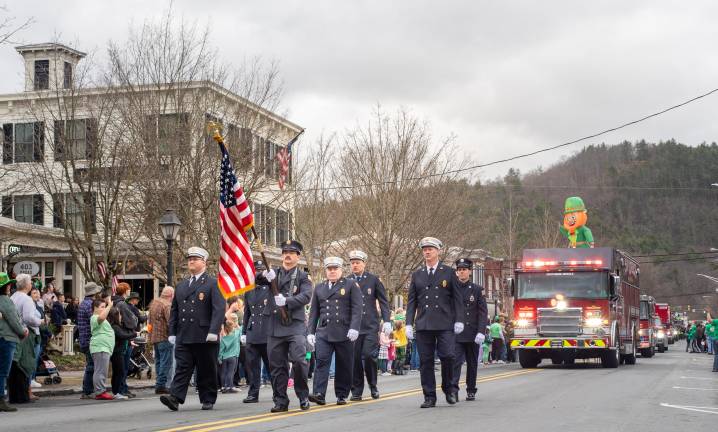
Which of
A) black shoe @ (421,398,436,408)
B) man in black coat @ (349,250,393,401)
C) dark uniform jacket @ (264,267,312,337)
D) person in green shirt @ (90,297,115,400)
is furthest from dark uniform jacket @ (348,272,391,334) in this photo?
person in green shirt @ (90,297,115,400)

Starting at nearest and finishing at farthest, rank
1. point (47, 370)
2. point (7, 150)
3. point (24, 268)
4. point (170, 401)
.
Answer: point (170, 401) → point (47, 370) → point (24, 268) → point (7, 150)

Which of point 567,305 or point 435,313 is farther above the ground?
point 435,313

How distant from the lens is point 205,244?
29.4 metres

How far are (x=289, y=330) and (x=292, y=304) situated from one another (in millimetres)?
348

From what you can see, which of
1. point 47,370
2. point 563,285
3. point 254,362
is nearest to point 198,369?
point 254,362

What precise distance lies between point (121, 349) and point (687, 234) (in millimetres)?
107755

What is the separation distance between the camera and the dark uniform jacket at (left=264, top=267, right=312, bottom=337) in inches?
509

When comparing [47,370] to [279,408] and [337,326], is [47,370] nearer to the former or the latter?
[337,326]

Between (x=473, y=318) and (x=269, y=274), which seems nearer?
(x=269, y=274)

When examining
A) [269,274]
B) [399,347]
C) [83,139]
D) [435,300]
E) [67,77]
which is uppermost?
[67,77]

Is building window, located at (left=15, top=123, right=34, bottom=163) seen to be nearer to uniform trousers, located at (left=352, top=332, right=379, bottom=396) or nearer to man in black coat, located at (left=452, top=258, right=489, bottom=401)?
man in black coat, located at (left=452, top=258, right=489, bottom=401)

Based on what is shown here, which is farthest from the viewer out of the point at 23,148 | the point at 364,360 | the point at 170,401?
the point at 23,148

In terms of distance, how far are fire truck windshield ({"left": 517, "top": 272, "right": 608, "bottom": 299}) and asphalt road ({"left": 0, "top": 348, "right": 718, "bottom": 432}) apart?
32.2 feet

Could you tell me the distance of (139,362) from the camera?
23.0m
